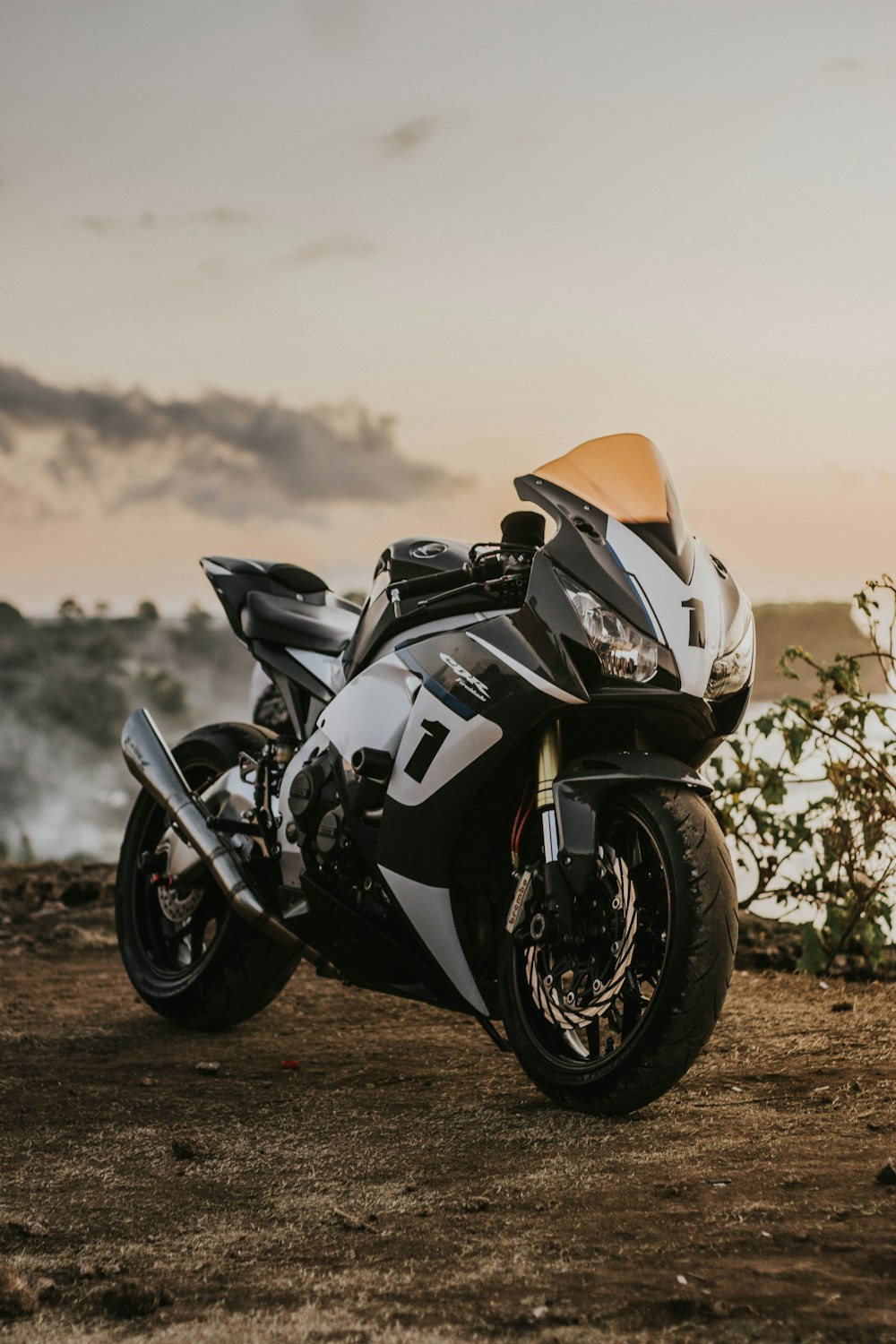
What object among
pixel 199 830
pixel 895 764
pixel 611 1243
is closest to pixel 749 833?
pixel 895 764

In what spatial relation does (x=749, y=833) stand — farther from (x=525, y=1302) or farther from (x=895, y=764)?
(x=525, y=1302)

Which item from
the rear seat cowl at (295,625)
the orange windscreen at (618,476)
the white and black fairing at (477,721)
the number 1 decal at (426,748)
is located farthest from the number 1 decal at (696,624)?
the rear seat cowl at (295,625)

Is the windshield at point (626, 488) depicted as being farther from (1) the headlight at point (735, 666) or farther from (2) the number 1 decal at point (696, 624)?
(1) the headlight at point (735, 666)

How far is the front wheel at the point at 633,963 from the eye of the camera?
3.38m

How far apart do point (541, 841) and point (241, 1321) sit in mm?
1554

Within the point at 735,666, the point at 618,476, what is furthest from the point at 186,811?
the point at 735,666

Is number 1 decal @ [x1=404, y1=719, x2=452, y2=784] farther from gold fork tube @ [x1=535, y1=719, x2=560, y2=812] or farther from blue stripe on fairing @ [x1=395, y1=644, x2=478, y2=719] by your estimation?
gold fork tube @ [x1=535, y1=719, x2=560, y2=812]

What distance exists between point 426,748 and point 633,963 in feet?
2.63

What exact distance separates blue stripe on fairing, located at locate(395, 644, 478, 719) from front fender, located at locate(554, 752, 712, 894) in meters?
0.34

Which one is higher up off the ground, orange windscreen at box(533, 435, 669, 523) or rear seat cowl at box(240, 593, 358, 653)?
orange windscreen at box(533, 435, 669, 523)

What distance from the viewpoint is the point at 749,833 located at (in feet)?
20.4

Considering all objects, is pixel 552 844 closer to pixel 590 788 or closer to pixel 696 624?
pixel 590 788

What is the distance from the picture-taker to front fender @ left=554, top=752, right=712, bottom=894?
11.5 feet

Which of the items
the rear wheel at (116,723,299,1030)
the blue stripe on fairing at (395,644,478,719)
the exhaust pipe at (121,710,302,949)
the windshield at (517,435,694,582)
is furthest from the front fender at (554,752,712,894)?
the rear wheel at (116,723,299,1030)
